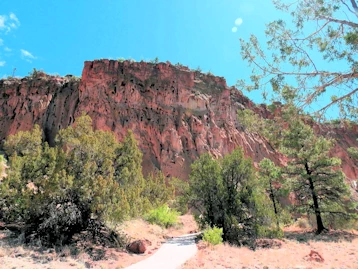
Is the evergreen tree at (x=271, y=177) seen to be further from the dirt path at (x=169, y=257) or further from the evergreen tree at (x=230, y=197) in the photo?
the dirt path at (x=169, y=257)

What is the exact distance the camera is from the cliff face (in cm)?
3209

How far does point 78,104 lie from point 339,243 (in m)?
30.4

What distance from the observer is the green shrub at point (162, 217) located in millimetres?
18062

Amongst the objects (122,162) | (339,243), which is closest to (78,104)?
(122,162)

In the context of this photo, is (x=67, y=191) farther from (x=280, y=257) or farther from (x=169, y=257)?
(x=280, y=257)

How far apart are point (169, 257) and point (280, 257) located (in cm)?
424

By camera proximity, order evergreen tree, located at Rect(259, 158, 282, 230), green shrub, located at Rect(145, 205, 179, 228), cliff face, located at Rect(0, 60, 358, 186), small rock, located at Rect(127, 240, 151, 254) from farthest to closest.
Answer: cliff face, located at Rect(0, 60, 358, 186), evergreen tree, located at Rect(259, 158, 282, 230), green shrub, located at Rect(145, 205, 179, 228), small rock, located at Rect(127, 240, 151, 254)

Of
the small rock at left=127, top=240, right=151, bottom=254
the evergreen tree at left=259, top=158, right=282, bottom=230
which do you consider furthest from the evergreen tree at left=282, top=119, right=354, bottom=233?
the small rock at left=127, top=240, right=151, bottom=254

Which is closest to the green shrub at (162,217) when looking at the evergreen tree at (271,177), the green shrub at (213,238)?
the green shrub at (213,238)

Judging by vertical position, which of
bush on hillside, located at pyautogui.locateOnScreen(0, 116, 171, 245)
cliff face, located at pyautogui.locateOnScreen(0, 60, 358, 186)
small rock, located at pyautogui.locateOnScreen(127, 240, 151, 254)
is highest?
cliff face, located at pyautogui.locateOnScreen(0, 60, 358, 186)

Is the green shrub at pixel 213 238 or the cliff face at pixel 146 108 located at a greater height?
the cliff face at pixel 146 108

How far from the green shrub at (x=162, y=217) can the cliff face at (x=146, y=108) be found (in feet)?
38.3

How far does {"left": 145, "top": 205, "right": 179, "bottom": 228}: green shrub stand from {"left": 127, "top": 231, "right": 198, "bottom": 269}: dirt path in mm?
5368

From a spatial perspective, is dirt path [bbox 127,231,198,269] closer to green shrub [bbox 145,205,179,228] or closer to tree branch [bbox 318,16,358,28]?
green shrub [bbox 145,205,179,228]
